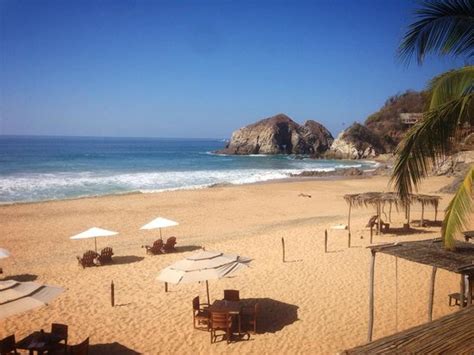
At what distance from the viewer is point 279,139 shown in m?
105

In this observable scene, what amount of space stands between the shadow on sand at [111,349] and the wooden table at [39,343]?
86 cm

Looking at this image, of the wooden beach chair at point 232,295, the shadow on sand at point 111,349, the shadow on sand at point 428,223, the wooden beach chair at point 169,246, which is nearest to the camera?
the shadow on sand at point 111,349

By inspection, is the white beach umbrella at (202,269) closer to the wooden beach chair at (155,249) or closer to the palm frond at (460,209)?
the palm frond at (460,209)

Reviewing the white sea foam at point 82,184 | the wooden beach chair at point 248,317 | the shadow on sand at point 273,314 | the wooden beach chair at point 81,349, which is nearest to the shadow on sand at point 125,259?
the shadow on sand at point 273,314

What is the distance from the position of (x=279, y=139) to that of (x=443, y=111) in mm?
100486

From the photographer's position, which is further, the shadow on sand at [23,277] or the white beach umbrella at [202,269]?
the shadow on sand at [23,277]

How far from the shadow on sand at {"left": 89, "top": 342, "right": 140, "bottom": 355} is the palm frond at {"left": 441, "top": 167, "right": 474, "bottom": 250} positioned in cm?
629

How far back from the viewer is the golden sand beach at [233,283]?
8297 mm

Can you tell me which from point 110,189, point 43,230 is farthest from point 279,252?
point 110,189

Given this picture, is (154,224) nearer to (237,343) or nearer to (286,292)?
(286,292)

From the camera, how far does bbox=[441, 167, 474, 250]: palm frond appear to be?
4.93 m

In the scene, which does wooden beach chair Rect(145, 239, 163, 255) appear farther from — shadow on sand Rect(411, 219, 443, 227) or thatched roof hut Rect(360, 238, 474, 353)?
shadow on sand Rect(411, 219, 443, 227)

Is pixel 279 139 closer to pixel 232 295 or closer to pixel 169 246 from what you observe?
pixel 169 246

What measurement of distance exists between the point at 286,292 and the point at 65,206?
70.9ft
